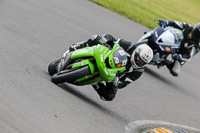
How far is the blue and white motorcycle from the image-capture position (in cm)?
1141

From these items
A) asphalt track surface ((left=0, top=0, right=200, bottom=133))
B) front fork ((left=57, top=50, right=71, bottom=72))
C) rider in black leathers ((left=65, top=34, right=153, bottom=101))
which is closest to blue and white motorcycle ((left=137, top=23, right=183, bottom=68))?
asphalt track surface ((left=0, top=0, right=200, bottom=133))

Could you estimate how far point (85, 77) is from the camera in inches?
292

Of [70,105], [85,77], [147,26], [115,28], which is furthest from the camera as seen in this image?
[147,26]

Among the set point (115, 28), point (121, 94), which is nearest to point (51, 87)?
point (121, 94)

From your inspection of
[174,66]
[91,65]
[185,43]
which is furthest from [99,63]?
[174,66]

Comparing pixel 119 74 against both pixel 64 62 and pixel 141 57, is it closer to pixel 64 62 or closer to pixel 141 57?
pixel 141 57

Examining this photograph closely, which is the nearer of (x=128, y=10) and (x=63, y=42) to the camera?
(x=63, y=42)

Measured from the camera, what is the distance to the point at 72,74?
725cm

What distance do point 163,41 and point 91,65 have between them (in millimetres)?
4446

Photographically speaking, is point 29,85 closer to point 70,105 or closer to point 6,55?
point 70,105

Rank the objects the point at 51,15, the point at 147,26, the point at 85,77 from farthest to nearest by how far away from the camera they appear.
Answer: the point at 147,26 → the point at 51,15 → the point at 85,77

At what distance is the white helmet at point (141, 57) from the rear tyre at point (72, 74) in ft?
2.83

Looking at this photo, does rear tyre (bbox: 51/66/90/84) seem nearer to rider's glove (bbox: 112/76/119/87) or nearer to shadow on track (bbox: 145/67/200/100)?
rider's glove (bbox: 112/76/119/87)

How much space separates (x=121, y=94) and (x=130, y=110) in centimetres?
85
